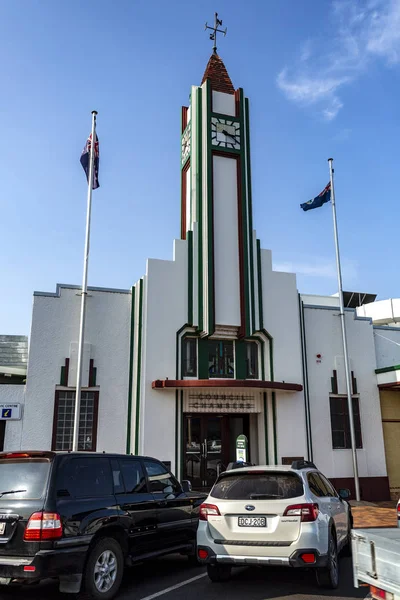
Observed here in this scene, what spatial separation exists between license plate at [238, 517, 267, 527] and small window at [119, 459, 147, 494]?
63.6 inches

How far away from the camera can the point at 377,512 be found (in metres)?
15.1

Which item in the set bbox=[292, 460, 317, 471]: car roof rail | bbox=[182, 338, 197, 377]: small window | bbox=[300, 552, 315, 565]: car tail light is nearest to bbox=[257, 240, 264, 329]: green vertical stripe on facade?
bbox=[182, 338, 197, 377]: small window

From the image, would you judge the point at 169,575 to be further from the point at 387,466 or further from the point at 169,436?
the point at 387,466

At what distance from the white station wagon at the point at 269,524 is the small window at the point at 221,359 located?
9.51m

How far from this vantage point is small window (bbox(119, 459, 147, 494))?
7.67 m

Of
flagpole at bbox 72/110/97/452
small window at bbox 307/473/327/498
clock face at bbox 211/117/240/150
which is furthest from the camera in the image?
clock face at bbox 211/117/240/150

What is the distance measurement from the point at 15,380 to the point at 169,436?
16.5ft

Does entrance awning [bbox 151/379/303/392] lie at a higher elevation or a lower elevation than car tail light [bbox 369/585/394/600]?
higher

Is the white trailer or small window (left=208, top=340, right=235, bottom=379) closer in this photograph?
the white trailer

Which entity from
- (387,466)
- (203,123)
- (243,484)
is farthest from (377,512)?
(203,123)

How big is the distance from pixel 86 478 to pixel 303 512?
2.75 m

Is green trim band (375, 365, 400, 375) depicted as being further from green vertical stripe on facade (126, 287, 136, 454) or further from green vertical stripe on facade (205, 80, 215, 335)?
green vertical stripe on facade (126, 287, 136, 454)

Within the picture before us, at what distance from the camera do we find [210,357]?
17.3 meters

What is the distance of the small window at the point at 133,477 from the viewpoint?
25.2 feet
